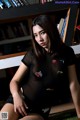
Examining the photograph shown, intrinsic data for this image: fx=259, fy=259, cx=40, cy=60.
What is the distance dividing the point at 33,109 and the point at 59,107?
715 mm

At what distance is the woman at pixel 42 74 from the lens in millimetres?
1457

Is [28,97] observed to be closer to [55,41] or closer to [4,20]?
[55,41]

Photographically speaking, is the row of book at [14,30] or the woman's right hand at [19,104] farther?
the row of book at [14,30]

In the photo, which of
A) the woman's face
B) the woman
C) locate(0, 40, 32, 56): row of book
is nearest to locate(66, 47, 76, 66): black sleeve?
the woman

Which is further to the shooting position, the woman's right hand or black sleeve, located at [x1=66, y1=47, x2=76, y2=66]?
black sleeve, located at [x1=66, y1=47, x2=76, y2=66]

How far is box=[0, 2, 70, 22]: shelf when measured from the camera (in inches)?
76.0

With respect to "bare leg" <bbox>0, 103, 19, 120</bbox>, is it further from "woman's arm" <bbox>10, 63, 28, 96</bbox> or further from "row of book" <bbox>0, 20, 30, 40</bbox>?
"row of book" <bbox>0, 20, 30, 40</bbox>

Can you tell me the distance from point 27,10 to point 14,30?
11.3 inches

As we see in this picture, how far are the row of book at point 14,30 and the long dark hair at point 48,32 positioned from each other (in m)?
0.73

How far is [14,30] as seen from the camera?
86.7 inches

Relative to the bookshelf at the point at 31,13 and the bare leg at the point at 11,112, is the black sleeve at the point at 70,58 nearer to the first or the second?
the bare leg at the point at 11,112

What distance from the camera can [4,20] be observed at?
1991mm

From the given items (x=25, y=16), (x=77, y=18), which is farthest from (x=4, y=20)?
(x=77, y=18)

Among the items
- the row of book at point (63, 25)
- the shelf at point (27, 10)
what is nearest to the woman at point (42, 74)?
the shelf at point (27, 10)
